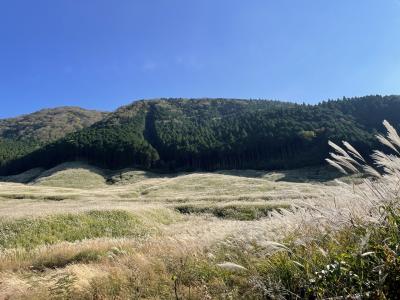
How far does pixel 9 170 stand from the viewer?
16412 centimetres

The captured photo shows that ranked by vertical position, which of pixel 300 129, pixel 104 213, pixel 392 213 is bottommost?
pixel 104 213

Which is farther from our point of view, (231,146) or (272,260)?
(231,146)

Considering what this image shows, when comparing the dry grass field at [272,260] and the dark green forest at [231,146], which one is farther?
the dark green forest at [231,146]

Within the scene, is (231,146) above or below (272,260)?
above

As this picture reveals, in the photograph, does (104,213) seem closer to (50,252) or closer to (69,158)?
(50,252)

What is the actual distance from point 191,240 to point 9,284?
3.82 meters

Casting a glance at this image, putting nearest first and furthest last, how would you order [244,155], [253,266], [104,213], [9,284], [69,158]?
1. [253,266]
2. [9,284]
3. [104,213]
4. [244,155]
5. [69,158]

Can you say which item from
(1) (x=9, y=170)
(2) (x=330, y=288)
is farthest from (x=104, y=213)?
(1) (x=9, y=170)

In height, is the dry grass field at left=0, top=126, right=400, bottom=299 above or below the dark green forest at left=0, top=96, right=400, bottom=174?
below

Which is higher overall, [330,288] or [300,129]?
[300,129]

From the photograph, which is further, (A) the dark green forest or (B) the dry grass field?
(A) the dark green forest

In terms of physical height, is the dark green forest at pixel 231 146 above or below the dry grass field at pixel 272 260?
above

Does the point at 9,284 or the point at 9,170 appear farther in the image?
the point at 9,170

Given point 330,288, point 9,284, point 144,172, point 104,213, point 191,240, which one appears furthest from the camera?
→ point 144,172
